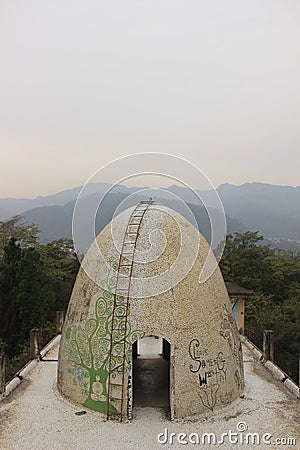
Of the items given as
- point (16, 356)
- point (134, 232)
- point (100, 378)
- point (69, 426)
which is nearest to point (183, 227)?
point (134, 232)

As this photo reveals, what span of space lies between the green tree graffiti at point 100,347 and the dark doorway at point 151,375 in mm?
1422

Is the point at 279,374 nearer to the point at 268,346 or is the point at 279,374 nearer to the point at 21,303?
the point at 268,346

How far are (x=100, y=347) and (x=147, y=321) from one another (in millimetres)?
1400

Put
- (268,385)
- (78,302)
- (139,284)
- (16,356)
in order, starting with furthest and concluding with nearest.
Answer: (16,356) < (268,385) < (78,302) < (139,284)

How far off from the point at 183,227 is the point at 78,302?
3.69 m

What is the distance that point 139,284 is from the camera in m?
12.6

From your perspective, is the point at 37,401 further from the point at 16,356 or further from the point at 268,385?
the point at 16,356

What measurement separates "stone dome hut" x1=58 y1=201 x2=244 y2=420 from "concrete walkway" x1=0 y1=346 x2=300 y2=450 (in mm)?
366

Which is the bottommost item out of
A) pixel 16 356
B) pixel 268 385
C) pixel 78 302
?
pixel 16 356

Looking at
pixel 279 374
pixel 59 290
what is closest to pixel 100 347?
pixel 279 374

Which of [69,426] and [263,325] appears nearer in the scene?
[69,426]

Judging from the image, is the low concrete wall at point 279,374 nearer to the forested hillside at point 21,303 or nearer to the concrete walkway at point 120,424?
the concrete walkway at point 120,424

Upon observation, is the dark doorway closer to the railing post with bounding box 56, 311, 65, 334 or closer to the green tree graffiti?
the green tree graffiti

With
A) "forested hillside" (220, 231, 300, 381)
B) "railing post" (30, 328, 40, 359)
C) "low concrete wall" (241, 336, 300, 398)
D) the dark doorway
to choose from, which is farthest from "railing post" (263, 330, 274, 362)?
"railing post" (30, 328, 40, 359)
